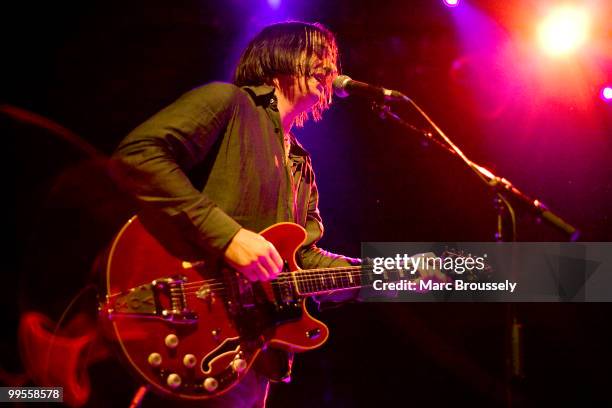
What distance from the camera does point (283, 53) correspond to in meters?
2.55

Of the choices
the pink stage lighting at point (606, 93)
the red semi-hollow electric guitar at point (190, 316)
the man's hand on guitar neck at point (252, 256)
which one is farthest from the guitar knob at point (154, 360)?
the pink stage lighting at point (606, 93)

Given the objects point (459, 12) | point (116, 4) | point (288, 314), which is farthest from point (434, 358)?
point (116, 4)

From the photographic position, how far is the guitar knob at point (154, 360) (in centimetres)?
166

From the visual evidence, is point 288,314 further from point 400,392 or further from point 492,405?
point 492,405

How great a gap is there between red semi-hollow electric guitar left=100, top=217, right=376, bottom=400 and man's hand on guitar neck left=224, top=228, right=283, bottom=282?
0.23 feet

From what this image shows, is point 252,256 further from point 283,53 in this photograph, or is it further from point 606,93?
point 606,93

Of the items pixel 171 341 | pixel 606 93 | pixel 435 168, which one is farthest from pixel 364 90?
pixel 606 93

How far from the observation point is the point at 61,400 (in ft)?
6.42

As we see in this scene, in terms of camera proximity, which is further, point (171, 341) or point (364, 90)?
point (364, 90)

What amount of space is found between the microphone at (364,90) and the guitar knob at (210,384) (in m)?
1.34

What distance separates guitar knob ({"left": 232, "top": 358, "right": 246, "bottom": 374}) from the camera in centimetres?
184

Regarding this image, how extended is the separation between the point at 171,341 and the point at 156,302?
0.14 m

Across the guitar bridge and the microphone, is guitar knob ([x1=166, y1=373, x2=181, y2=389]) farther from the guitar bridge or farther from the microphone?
the microphone

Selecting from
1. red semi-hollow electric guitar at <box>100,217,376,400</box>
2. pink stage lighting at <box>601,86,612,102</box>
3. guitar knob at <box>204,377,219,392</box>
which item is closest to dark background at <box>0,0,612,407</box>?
pink stage lighting at <box>601,86,612,102</box>
